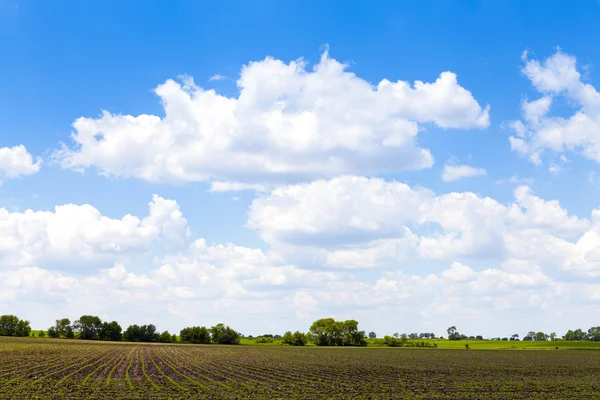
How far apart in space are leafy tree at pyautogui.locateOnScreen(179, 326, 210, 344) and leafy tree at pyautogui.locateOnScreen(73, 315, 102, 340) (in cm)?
2660

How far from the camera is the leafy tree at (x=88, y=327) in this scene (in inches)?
7185

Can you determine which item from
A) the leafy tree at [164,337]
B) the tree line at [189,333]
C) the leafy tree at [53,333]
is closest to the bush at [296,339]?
the tree line at [189,333]

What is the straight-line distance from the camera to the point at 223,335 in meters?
184

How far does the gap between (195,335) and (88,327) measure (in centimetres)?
3413

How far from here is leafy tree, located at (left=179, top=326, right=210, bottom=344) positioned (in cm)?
18238

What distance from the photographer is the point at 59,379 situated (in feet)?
143

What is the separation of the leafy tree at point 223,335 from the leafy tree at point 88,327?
36051 mm

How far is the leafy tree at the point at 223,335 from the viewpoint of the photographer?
7224 inches

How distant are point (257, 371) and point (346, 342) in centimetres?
12815

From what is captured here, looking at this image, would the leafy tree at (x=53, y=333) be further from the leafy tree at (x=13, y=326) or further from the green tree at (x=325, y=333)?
the green tree at (x=325, y=333)

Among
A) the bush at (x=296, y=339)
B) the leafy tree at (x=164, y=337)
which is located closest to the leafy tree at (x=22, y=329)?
the leafy tree at (x=164, y=337)

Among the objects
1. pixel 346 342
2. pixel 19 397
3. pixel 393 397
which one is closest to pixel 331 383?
pixel 393 397

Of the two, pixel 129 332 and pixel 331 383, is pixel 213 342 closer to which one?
pixel 129 332

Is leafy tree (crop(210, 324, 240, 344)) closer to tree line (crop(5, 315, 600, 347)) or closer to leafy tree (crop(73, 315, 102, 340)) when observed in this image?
tree line (crop(5, 315, 600, 347))
